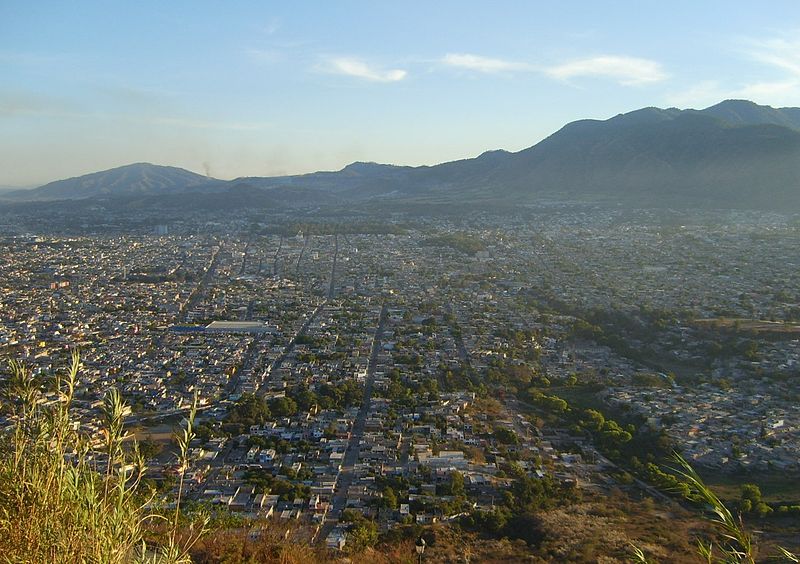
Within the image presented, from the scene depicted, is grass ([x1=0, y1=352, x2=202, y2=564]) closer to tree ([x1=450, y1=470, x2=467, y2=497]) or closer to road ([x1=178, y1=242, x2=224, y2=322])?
tree ([x1=450, y1=470, x2=467, y2=497])

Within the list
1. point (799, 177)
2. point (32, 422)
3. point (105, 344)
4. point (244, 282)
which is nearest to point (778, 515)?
point (32, 422)

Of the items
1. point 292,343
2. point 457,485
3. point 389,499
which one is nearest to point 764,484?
point 457,485

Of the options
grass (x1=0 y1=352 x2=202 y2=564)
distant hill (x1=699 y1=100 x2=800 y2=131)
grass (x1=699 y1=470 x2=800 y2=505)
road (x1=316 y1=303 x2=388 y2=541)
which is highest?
distant hill (x1=699 y1=100 x2=800 y2=131)

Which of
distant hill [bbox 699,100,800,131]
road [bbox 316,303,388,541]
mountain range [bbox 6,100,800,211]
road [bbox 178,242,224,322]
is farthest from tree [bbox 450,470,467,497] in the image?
distant hill [bbox 699,100,800,131]

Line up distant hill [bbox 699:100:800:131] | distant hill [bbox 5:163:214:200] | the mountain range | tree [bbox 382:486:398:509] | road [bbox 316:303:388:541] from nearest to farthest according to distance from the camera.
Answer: road [bbox 316:303:388:541], tree [bbox 382:486:398:509], the mountain range, distant hill [bbox 699:100:800:131], distant hill [bbox 5:163:214:200]

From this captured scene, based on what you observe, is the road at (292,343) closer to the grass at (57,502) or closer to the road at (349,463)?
the road at (349,463)

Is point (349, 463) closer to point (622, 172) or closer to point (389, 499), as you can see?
point (389, 499)
